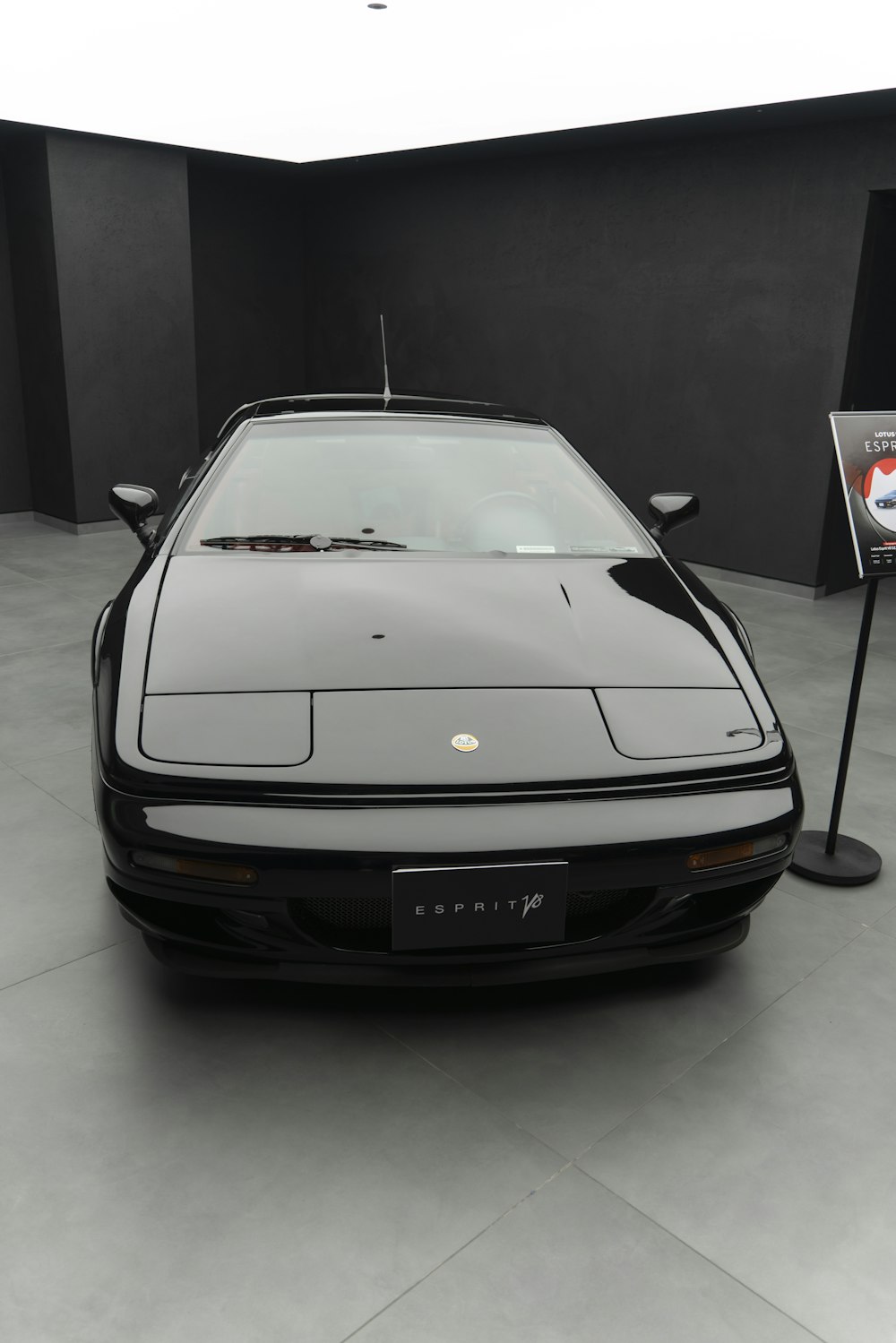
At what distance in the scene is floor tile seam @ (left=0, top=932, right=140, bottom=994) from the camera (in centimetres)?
208

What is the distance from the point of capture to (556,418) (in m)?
6.86

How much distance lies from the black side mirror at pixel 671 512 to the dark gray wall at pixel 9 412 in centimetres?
586

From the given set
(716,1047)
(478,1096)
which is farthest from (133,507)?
(716,1047)

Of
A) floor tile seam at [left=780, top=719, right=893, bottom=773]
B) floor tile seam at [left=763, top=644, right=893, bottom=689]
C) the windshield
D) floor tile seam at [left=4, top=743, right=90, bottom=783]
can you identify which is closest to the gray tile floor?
floor tile seam at [left=4, top=743, right=90, bottom=783]

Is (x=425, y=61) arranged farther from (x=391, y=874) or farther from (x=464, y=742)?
(x=391, y=874)

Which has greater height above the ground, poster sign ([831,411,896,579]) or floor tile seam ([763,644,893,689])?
poster sign ([831,411,896,579])

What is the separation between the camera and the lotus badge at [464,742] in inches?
69.6

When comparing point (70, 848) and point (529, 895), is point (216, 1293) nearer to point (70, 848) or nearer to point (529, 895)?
point (529, 895)

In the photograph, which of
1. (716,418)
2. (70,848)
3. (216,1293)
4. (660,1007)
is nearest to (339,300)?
(716,418)

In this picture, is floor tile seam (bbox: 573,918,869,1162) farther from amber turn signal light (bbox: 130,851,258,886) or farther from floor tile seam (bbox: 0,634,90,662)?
floor tile seam (bbox: 0,634,90,662)

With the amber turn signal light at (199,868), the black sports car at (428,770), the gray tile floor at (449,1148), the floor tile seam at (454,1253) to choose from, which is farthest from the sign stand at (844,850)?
the amber turn signal light at (199,868)

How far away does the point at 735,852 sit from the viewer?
1.77 metres

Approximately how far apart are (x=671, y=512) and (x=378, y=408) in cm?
95

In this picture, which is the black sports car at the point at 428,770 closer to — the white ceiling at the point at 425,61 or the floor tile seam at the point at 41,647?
the floor tile seam at the point at 41,647
